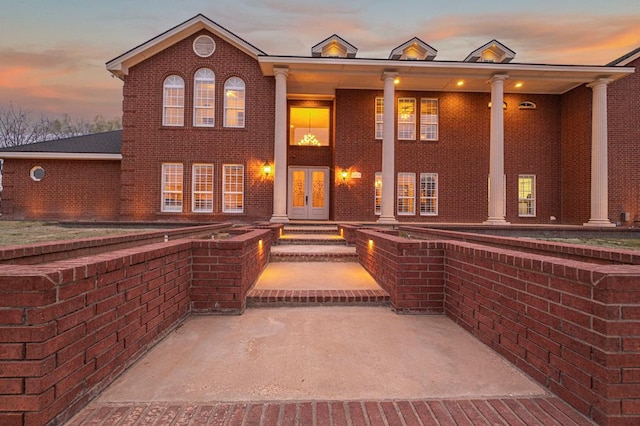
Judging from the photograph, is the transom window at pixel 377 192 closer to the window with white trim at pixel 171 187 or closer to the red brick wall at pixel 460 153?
the red brick wall at pixel 460 153

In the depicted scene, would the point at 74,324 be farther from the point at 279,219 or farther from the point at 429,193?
the point at 429,193

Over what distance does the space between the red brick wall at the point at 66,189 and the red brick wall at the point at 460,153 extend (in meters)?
11.3

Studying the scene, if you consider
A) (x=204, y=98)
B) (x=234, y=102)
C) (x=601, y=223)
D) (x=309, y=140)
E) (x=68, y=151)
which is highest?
(x=204, y=98)

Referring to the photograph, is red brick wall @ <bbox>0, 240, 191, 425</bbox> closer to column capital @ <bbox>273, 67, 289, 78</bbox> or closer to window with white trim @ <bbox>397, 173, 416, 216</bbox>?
column capital @ <bbox>273, 67, 289, 78</bbox>

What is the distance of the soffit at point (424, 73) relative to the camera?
12414mm

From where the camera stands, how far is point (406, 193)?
14828mm

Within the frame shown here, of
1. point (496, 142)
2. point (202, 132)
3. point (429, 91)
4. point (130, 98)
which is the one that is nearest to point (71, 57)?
point (130, 98)

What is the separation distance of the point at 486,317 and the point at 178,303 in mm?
3241

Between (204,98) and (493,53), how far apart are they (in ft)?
46.5

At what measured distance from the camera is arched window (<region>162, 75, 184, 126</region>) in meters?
13.6

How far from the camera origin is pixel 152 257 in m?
2.78

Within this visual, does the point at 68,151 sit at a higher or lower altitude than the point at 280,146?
higher

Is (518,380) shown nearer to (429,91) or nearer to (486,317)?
(486,317)

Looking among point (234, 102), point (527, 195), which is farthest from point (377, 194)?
point (234, 102)
